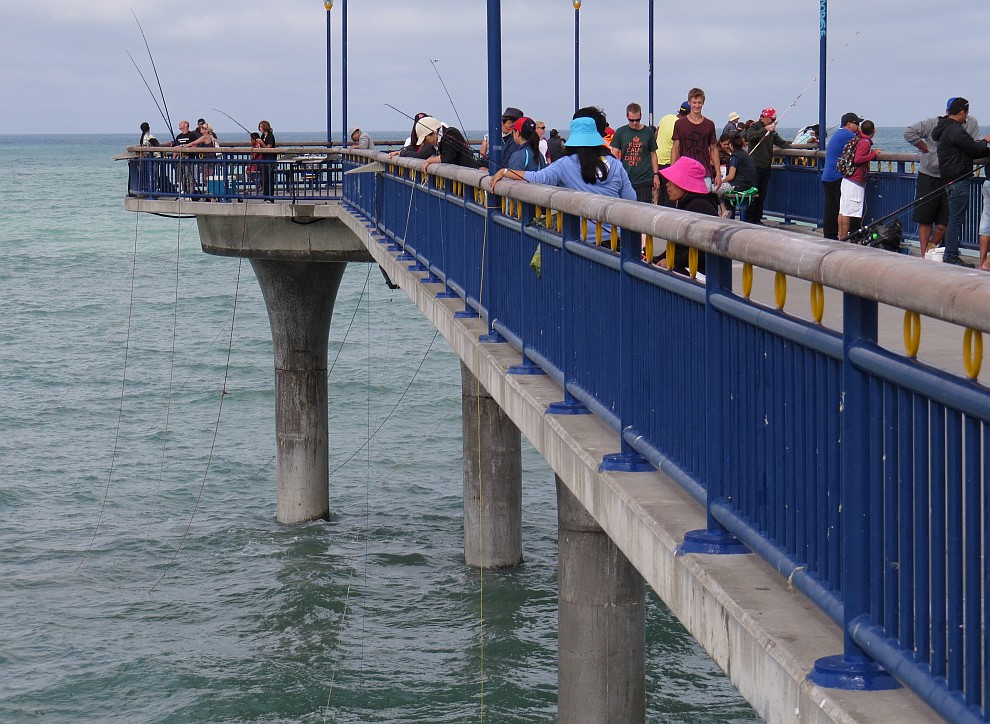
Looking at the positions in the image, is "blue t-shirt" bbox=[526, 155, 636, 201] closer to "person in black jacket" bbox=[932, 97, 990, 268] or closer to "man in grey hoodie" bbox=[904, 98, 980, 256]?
"person in black jacket" bbox=[932, 97, 990, 268]

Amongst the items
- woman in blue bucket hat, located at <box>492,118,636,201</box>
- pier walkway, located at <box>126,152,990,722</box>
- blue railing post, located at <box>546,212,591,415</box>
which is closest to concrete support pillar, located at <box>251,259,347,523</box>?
pier walkway, located at <box>126,152,990,722</box>

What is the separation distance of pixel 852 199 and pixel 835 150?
0.48 metres

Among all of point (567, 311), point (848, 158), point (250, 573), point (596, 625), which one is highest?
point (848, 158)

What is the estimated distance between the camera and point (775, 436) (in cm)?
Answer: 399

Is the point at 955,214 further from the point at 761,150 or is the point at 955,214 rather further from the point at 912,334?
the point at 912,334

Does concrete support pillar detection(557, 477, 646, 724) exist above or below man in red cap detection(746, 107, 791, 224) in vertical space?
below

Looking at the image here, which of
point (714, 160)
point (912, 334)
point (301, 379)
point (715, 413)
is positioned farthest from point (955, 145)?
point (301, 379)

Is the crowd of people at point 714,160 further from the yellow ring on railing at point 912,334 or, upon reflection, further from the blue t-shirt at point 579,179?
the yellow ring on railing at point 912,334

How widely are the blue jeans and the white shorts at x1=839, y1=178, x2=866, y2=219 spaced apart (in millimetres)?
1591

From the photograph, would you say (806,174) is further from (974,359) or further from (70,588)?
(974,359)

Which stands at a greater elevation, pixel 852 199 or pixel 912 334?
pixel 852 199

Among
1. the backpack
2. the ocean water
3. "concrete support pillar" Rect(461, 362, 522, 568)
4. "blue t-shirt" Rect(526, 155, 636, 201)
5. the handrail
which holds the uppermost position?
A: the backpack

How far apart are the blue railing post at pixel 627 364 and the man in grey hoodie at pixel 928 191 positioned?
25.1 ft

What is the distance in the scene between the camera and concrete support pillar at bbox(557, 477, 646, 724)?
11164mm
